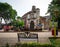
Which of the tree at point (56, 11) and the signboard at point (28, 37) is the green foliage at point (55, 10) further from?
the signboard at point (28, 37)

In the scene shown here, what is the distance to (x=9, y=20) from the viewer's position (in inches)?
1495

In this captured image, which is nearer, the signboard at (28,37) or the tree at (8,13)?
the signboard at (28,37)

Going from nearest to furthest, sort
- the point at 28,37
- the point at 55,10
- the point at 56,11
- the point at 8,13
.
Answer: the point at 28,37
the point at 56,11
the point at 55,10
the point at 8,13

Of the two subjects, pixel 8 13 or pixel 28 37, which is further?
pixel 8 13

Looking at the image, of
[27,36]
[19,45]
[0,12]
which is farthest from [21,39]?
[0,12]

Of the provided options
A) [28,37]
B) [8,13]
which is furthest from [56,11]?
[8,13]

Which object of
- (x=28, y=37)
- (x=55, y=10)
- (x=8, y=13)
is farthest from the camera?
(x=8, y=13)

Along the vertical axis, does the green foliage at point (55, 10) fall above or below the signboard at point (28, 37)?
above

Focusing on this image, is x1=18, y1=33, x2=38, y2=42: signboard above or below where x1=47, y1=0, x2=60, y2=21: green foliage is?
below

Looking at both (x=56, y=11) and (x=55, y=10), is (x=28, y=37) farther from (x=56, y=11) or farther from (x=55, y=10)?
(x=55, y=10)

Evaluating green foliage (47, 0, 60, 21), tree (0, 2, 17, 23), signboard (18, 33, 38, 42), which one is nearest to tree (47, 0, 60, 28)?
green foliage (47, 0, 60, 21)

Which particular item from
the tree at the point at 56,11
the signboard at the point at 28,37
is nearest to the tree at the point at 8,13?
the tree at the point at 56,11

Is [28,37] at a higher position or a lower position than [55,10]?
lower

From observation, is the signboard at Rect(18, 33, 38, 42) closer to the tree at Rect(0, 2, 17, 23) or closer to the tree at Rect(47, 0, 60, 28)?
the tree at Rect(47, 0, 60, 28)
